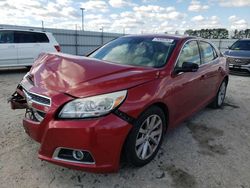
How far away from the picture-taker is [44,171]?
2799 mm

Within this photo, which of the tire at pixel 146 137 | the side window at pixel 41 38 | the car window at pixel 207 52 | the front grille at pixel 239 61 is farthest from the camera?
the front grille at pixel 239 61

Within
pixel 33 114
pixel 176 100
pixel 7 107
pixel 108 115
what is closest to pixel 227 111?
pixel 176 100

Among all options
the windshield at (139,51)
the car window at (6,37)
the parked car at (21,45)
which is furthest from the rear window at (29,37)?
the windshield at (139,51)

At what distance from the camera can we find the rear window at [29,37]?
370 inches

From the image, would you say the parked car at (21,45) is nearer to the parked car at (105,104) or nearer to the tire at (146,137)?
the parked car at (105,104)

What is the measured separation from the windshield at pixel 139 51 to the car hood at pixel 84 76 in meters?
0.38

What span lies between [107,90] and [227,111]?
368 centimetres

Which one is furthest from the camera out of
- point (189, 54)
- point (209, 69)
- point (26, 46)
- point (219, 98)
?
point (26, 46)

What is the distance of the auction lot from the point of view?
267cm

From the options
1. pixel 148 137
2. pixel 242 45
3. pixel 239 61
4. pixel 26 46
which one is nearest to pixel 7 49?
pixel 26 46

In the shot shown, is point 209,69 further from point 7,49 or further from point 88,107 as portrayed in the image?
point 7,49

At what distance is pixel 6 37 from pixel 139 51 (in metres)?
7.21

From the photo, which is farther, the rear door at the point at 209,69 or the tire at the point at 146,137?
the rear door at the point at 209,69

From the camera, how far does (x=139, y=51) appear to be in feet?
12.2
